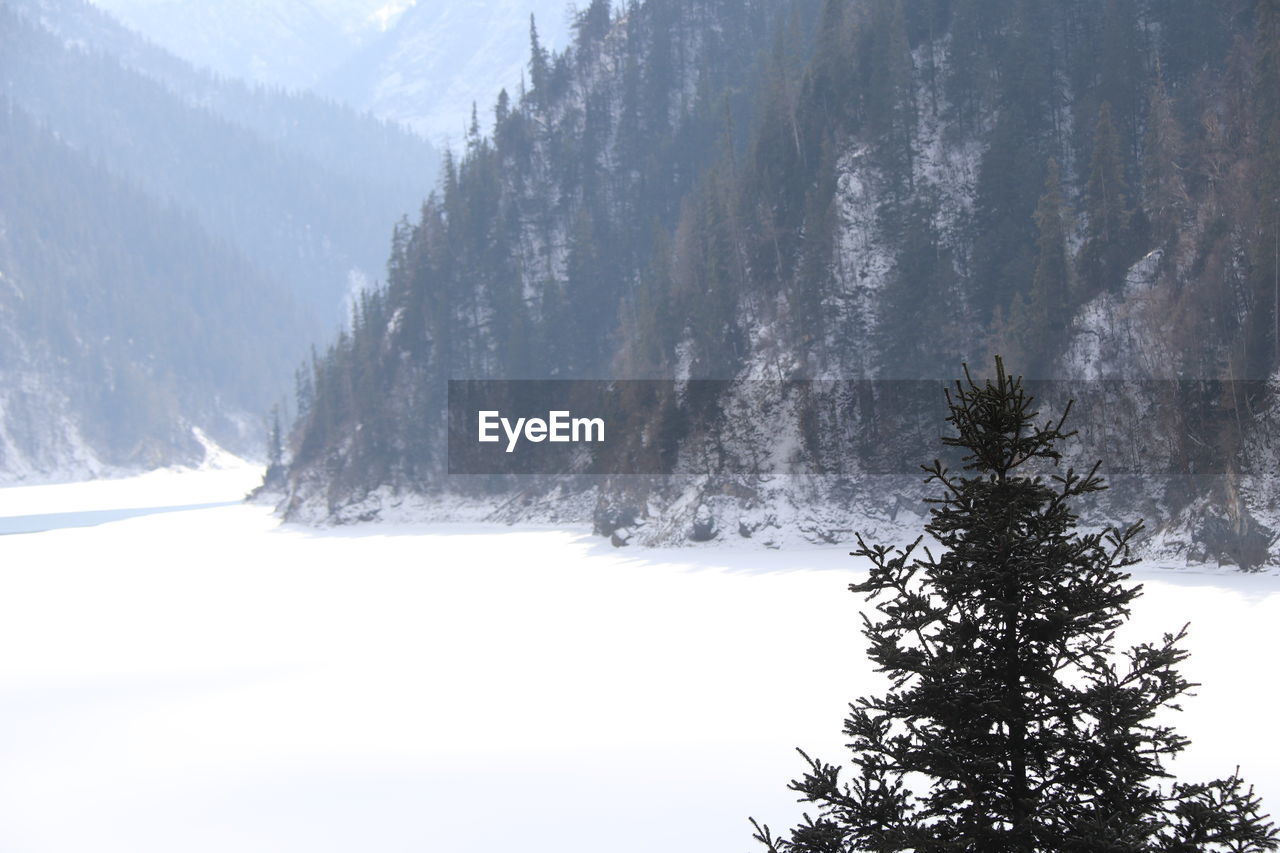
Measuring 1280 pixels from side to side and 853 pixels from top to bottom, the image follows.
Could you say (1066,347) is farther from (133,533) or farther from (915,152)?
(133,533)

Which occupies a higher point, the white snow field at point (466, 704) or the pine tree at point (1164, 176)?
the pine tree at point (1164, 176)

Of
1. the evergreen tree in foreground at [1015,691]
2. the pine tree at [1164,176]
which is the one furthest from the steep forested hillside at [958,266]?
the evergreen tree in foreground at [1015,691]

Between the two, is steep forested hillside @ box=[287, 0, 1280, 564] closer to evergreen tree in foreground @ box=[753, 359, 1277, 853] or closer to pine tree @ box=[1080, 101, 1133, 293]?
pine tree @ box=[1080, 101, 1133, 293]

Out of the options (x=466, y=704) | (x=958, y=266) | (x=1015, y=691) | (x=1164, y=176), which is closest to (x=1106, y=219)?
(x=1164, y=176)

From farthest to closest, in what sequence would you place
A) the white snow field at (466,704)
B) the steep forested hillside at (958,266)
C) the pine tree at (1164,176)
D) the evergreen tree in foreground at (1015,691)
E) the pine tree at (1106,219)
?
1. the pine tree at (1106,219)
2. the pine tree at (1164,176)
3. the steep forested hillside at (958,266)
4. the white snow field at (466,704)
5. the evergreen tree in foreground at (1015,691)

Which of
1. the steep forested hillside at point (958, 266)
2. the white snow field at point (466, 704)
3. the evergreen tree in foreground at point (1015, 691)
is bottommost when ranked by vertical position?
the white snow field at point (466, 704)

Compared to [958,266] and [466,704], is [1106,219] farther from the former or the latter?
[466,704]

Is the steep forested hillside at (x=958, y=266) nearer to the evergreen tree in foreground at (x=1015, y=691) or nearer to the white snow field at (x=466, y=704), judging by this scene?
the white snow field at (x=466, y=704)
